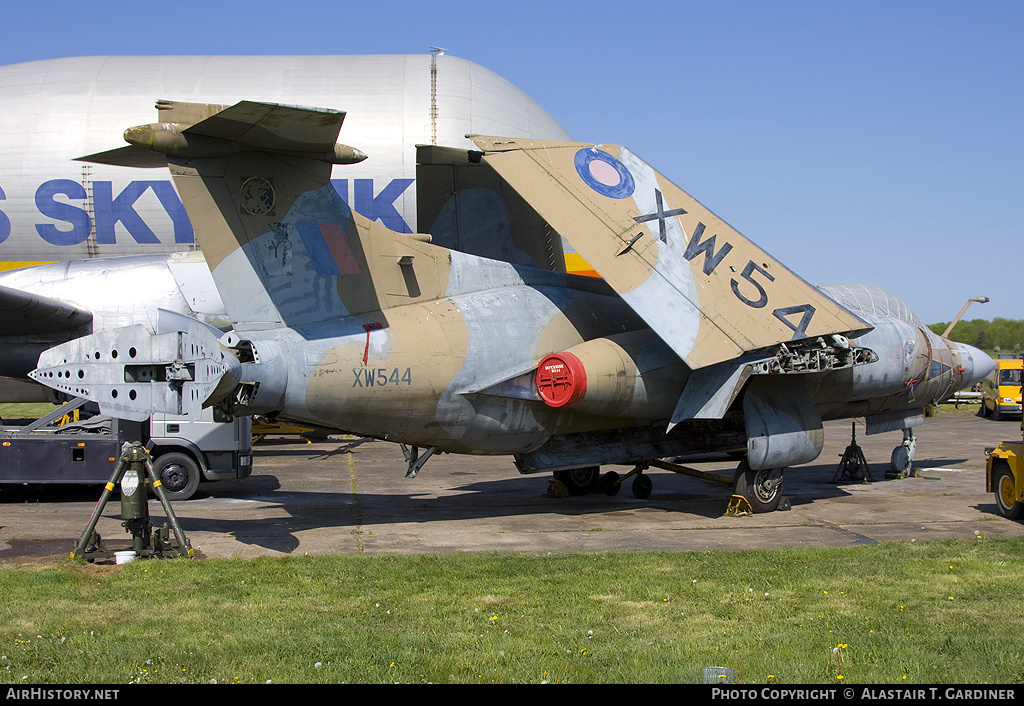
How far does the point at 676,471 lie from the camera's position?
15367 mm

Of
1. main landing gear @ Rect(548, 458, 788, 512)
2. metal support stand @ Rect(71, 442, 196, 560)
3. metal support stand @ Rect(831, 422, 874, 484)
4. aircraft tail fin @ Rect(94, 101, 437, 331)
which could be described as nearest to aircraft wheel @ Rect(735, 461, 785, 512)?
main landing gear @ Rect(548, 458, 788, 512)

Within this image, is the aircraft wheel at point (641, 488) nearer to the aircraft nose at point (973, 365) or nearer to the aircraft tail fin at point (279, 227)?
the aircraft tail fin at point (279, 227)

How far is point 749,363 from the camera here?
12.3 meters

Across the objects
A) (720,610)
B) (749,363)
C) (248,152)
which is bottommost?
(720,610)

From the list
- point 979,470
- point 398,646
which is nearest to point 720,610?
point 398,646

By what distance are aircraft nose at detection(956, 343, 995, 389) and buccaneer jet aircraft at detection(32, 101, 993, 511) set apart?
13.5ft

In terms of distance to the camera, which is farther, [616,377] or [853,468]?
[853,468]

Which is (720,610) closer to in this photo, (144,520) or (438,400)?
(438,400)

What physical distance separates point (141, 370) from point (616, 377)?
20.8ft

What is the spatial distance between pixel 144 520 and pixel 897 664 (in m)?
8.02

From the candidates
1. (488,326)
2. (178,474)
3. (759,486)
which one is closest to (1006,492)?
(759,486)

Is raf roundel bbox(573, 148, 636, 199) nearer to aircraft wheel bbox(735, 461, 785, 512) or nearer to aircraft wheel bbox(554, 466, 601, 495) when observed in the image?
aircraft wheel bbox(735, 461, 785, 512)

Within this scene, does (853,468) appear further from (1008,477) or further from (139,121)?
(139,121)
